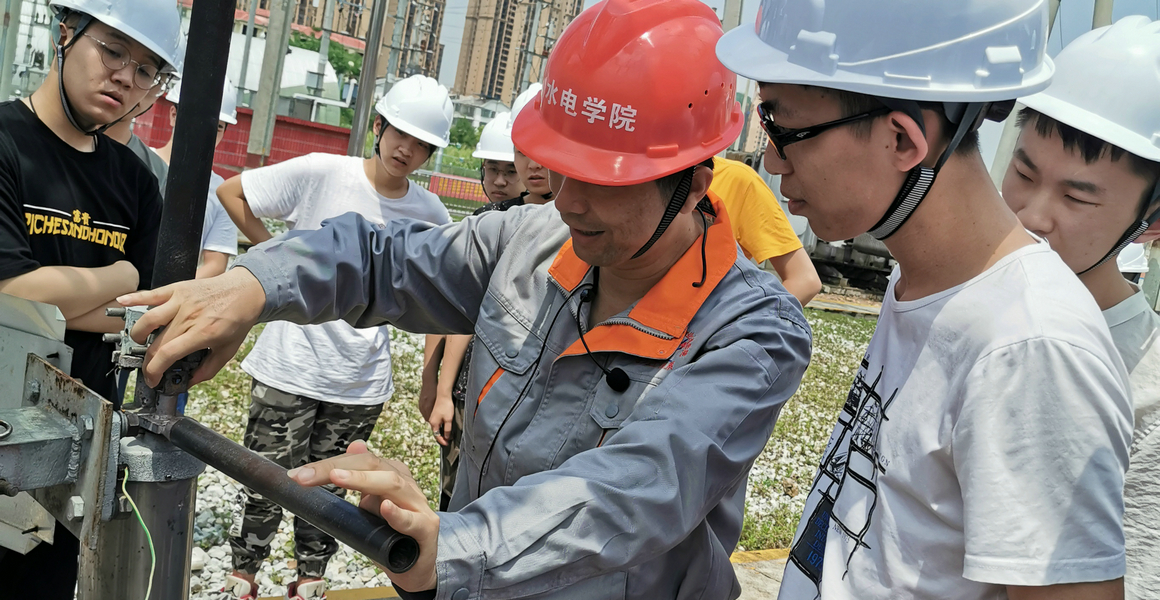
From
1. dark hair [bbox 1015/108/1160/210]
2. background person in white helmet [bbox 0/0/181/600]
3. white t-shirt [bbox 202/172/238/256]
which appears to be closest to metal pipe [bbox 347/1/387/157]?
white t-shirt [bbox 202/172/238/256]

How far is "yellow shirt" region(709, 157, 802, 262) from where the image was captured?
429cm

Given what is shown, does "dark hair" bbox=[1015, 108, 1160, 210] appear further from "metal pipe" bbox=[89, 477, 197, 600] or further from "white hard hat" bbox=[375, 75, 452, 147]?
"white hard hat" bbox=[375, 75, 452, 147]

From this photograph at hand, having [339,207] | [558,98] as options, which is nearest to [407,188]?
[339,207]

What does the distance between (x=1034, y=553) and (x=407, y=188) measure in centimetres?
372

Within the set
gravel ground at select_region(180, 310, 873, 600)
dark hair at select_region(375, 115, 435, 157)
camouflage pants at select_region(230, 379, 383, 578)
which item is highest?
dark hair at select_region(375, 115, 435, 157)

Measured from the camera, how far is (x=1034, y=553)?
125 cm

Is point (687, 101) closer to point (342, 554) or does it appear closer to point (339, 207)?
point (339, 207)

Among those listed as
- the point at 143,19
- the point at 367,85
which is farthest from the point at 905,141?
the point at 367,85

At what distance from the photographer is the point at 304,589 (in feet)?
13.1

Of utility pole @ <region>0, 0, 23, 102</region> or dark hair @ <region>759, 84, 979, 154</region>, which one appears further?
utility pole @ <region>0, 0, 23, 102</region>

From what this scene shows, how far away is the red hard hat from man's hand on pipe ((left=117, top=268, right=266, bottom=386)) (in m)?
0.65

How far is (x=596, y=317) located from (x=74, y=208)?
1768mm

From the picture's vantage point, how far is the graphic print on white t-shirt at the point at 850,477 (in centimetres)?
155

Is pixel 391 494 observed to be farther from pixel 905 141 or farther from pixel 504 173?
pixel 504 173
